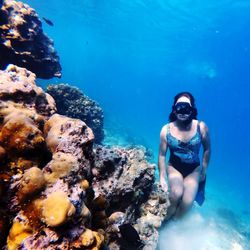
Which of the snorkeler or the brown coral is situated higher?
the snorkeler

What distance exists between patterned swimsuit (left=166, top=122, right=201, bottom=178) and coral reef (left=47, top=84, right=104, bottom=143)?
4.27 metres

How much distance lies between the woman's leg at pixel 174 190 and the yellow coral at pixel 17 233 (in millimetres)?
4213

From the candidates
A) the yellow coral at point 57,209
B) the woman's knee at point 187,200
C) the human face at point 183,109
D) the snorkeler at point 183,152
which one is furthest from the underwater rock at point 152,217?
the yellow coral at point 57,209

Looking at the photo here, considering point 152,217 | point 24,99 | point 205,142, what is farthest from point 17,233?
point 205,142

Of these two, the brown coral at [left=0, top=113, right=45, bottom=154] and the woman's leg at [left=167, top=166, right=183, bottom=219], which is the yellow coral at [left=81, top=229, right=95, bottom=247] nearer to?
the brown coral at [left=0, top=113, right=45, bottom=154]

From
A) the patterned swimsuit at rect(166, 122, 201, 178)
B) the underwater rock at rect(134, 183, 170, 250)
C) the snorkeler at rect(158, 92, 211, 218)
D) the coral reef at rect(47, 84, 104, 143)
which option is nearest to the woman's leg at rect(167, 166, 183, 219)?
the snorkeler at rect(158, 92, 211, 218)

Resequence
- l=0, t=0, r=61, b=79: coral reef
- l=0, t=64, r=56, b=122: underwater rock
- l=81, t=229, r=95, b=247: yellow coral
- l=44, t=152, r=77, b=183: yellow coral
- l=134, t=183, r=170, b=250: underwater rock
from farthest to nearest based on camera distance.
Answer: l=0, t=0, r=61, b=79: coral reef → l=134, t=183, r=170, b=250: underwater rock → l=0, t=64, r=56, b=122: underwater rock → l=44, t=152, r=77, b=183: yellow coral → l=81, t=229, r=95, b=247: yellow coral

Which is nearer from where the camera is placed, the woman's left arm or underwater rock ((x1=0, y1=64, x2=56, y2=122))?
underwater rock ((x1=0, y1=64, x2=56, y2=122))

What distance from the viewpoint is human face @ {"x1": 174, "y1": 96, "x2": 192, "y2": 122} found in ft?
19.7

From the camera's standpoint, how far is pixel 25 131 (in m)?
2.39

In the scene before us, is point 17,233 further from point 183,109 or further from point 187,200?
point 183,109

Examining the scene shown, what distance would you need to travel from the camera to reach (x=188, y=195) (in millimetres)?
6027

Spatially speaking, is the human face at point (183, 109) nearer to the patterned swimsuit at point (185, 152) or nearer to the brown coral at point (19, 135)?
the patterned swimsuit at point (185, 152)

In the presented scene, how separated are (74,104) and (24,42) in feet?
9.51
